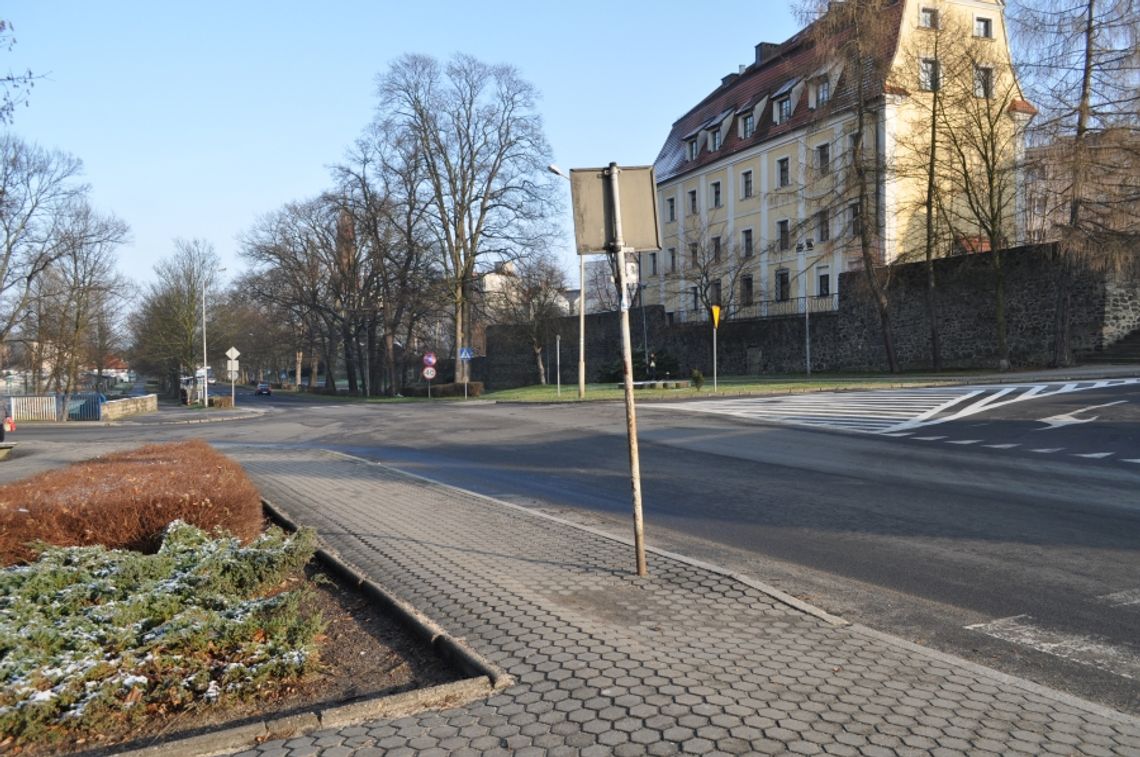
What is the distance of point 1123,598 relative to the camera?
595 centimetres

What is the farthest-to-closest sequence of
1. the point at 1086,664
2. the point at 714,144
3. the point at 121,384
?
the point at 121,384, the point at 714,144, the point at 1086,664

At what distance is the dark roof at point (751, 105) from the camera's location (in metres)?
43.9

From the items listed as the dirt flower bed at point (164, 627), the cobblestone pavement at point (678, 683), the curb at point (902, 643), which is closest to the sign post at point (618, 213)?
the cobblestone pavement at point (678, 683)

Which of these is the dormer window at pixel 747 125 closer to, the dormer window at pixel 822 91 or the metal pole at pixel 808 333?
the dormer window at pixel 822 91

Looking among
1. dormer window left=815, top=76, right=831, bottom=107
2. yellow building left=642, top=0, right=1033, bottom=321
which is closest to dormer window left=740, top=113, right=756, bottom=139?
yellow building left=642, top=0, right=1033, bottom=321

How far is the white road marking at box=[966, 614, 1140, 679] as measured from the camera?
466 centimetres

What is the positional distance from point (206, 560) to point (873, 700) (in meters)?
4.29

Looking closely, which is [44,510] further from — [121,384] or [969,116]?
[121,384]

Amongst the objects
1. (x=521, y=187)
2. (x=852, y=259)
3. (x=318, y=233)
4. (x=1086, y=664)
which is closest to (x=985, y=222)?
(x=852, y=259)

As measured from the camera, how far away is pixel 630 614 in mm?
5359

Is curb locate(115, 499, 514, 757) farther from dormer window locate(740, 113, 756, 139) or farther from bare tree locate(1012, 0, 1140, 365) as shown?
dormer window locate(740, 113, 756, 139)

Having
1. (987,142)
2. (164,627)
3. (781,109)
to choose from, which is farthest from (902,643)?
(781,109)

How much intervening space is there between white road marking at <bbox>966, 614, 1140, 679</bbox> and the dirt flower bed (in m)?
3.47

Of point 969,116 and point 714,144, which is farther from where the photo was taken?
point 714,144
